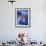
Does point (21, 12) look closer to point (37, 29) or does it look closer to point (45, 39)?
point (37, 29)

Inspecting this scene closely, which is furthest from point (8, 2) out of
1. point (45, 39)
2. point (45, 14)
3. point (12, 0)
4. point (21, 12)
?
point (45, 39)

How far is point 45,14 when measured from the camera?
666cm

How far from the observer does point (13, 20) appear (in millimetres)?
6684

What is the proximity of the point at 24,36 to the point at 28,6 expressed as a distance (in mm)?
2385

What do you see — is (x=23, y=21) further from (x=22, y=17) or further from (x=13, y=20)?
(x=13, y=20)

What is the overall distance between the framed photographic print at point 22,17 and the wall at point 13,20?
0.42 feet

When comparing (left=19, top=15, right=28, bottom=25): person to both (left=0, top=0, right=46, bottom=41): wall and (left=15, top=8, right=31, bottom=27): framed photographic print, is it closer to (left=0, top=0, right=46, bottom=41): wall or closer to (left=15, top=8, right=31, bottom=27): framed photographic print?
(left=15, top=8, right=31, bottom=27): framed photographic print

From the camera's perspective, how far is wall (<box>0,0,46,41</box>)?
664 centimetres

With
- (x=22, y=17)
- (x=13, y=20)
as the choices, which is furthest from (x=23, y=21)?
(x=13, y=20)

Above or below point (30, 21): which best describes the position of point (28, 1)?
above

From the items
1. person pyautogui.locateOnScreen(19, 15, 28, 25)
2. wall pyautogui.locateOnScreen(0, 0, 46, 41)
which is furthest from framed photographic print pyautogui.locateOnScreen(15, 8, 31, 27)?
wall pyautogui.locateOnScreen(0, 0, 46, 41)

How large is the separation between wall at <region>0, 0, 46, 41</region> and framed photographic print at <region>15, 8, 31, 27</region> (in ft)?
0.42

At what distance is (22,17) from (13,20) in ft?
1.34

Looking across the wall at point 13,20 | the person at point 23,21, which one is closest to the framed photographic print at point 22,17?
the person at point 23,21
